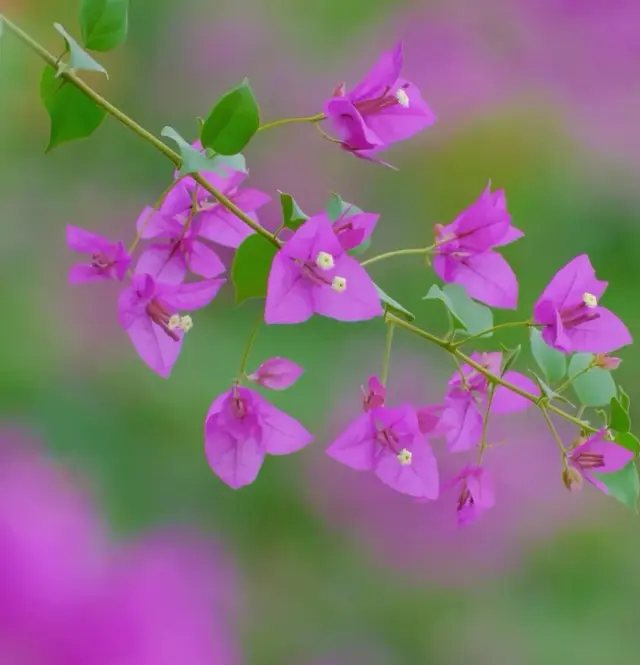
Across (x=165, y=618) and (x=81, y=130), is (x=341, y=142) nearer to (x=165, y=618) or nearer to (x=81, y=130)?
(x=81, y=130)

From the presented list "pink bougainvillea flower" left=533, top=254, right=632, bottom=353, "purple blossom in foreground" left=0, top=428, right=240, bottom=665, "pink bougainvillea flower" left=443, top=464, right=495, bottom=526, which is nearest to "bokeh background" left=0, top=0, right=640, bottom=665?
"purple blossom in foreground" left=0, top=428, right=240, bottom=665

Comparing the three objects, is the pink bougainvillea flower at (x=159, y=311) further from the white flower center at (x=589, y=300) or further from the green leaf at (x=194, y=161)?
the white flower center at (x=589, y=300)

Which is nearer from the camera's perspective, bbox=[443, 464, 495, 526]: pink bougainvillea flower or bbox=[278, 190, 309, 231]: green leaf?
bbox=[278, 190, 309, 231]: green leaf

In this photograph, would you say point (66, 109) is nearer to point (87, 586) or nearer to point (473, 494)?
point (473, 494)

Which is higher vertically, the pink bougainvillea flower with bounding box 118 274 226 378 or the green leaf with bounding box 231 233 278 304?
the green leaf with bounding box 231 233 278 304

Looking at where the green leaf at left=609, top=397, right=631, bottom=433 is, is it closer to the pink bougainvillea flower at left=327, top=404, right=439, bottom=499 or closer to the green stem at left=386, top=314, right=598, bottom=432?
the green stem at left=386, top=314, right=598, bottom=432

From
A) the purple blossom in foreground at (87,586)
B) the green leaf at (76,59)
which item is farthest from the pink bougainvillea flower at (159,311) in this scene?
the purple blossom in foreground at (87,586)
